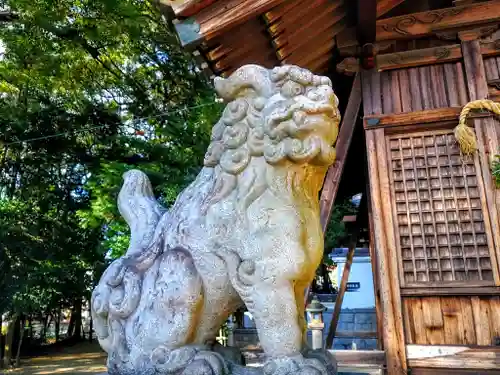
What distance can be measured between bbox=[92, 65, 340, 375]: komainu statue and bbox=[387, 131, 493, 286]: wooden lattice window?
205cm

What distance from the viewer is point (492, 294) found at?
127 inches

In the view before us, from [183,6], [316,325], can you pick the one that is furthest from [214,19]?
[316,325]

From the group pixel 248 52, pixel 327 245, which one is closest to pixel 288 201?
pixel 248 52

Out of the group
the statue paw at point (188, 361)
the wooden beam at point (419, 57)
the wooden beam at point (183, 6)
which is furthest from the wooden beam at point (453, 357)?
the wooden beam at point (183, 6)

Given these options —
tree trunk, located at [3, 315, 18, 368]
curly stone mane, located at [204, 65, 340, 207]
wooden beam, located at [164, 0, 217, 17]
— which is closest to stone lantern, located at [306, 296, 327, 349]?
curly stone mane, located at [204, 65, 340, 207]

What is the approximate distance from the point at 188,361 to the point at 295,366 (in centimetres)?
40

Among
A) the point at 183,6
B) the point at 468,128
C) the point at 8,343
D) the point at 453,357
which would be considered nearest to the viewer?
the point at 183,6

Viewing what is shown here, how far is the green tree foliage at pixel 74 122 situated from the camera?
712 centimetres

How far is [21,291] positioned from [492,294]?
9.14m

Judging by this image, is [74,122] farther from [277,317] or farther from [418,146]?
[277,317]

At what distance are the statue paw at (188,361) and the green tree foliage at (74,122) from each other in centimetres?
474

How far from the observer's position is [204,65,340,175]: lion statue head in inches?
65.1

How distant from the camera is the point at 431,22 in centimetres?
386

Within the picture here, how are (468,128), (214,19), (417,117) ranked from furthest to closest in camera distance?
(417,117) < (468,128) < (214,19)
